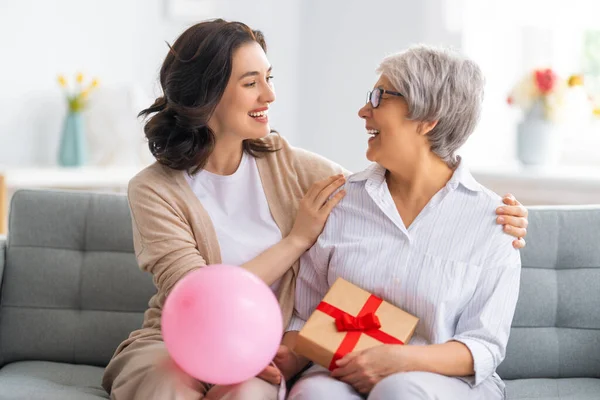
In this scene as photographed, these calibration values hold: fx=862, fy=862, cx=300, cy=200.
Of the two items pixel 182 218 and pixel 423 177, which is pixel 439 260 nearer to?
pixel 423 177

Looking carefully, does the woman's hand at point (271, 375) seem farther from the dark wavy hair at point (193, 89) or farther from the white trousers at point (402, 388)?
the dark wavy hair at point (193, 89)

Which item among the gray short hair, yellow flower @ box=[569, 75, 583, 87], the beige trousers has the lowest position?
the beige trousers

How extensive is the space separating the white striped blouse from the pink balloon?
14.0 inches

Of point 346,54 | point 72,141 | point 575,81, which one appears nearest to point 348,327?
point 575,81

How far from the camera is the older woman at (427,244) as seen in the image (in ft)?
6.34

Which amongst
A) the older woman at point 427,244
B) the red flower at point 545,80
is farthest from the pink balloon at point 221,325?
the red flower at point 545,80

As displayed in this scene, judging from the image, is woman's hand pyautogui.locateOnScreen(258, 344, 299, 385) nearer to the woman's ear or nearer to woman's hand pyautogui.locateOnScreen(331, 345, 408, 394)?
woman's hand pyautogui.locateOnScreen(331, 345, 408, 394)

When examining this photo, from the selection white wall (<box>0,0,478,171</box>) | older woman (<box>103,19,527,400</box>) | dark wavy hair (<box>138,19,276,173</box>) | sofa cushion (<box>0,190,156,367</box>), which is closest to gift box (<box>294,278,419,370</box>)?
older woman (<box>103,19,527,400</box>)

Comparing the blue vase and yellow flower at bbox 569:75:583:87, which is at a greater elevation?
yellow flower at bbox 569:75:583:87

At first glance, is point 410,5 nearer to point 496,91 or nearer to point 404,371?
point 496,91

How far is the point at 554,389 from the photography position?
2.35 m

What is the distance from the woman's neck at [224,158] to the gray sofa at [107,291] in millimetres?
386

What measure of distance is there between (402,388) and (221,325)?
407mm

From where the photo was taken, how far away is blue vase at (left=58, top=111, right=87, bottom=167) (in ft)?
14.2
